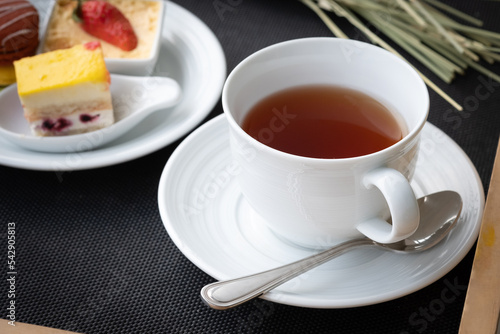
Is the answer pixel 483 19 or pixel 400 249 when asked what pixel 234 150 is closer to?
pixel 400 249

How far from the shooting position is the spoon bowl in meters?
1.09

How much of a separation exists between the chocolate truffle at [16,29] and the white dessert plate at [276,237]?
49cm

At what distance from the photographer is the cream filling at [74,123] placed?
45.6 inches

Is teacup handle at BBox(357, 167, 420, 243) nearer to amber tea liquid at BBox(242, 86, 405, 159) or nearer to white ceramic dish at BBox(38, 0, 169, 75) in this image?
amber tea liquid at BBox(242, 86, 405, 159)

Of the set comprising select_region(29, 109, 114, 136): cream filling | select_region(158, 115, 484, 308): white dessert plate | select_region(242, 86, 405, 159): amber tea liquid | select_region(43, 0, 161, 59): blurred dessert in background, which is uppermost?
select_region(242, 86, 405, 159): amber tea liquid

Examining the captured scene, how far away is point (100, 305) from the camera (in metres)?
0.86

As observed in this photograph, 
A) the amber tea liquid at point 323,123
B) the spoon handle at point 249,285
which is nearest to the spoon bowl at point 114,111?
the amber tea liquid at point 323,123

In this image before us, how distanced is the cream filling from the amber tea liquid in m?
0.39

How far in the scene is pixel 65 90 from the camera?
1123mm

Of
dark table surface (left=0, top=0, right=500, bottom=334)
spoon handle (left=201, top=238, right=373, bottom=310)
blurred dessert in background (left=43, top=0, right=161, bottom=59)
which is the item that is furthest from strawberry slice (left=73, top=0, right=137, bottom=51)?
spoon handle (left=201, top=238, right=373, bottom=310)

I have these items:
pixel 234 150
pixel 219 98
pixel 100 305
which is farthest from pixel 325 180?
pixel 219 98

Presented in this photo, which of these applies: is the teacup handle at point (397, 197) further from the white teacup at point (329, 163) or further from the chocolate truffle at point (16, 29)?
A: the chocolate truffle at point (16, 29)

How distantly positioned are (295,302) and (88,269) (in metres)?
0.36

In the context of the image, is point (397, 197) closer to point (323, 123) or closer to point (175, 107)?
point (323, 123)
